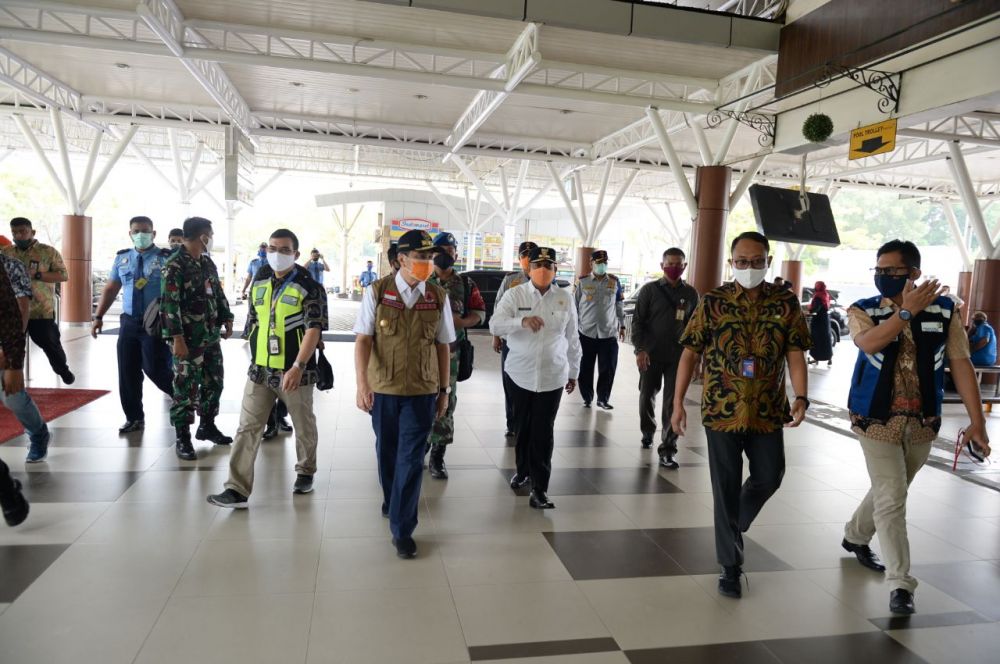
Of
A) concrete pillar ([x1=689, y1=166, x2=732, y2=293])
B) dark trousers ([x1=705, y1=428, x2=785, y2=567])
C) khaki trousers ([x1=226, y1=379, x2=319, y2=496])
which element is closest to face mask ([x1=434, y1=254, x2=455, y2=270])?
khaki trousers ([x1=226, y1=379, x2=319, y2=496])

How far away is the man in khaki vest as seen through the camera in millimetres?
3344

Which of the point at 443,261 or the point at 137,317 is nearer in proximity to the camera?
the point at 443,261

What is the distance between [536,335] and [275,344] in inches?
62.0

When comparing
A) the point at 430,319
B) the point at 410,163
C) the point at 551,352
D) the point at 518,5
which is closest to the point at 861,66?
the point at 518,5

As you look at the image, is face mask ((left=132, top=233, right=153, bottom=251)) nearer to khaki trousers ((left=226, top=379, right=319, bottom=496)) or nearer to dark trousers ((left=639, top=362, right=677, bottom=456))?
khaki trousers ((left=226, top=379, right=319, bottom=496))

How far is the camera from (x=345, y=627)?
270cm

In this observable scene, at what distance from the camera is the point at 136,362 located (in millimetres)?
5477

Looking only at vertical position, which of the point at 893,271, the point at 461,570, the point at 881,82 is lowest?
the point at 461,570

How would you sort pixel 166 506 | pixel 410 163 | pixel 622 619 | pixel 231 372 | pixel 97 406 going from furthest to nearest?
1. pixel 410 163
2. pixel 231 372
3. pixel 97 406
4. pixel 166 506
5. pixel 622 619

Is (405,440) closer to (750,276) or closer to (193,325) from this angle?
(750,276)

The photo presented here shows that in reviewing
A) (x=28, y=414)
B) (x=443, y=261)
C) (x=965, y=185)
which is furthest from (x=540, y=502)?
(x=965, y=185)

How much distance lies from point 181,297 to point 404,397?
2.38m

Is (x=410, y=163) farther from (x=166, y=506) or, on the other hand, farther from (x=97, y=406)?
(x=166, y=506)

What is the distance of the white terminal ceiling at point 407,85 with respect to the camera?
8133mm
